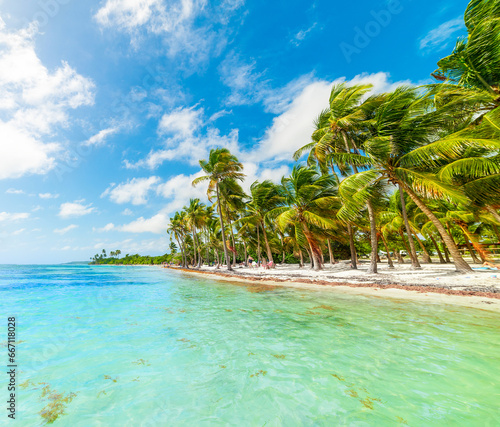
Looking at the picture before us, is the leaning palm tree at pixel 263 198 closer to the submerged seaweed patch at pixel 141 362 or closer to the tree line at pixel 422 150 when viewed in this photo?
the tree line at pixel 422 150

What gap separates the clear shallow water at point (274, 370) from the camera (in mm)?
2475

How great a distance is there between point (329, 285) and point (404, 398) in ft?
32.4

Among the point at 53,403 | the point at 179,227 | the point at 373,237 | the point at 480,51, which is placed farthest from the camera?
the point at 179,227

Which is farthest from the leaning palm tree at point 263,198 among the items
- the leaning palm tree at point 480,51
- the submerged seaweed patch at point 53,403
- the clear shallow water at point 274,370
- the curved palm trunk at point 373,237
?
the submerged seaweed patch at point 53,403

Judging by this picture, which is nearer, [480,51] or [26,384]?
[26,384]

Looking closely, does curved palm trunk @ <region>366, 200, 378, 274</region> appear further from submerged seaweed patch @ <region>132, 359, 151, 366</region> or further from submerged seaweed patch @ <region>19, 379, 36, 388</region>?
submerged seaweed patch @ <region>19, 379, 36, 388</region>

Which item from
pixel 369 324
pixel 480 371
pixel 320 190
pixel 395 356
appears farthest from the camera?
pixel 320 190

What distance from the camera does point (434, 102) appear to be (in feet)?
35.9

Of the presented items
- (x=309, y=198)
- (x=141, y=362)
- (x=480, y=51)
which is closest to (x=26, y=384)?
(x=141, y=362)

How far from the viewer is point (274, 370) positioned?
3.44 metres

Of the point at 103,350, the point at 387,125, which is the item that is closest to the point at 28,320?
the point at 103,350

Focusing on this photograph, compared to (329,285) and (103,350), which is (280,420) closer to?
(103,350)

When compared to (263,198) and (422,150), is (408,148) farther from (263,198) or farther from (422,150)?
(263,198)

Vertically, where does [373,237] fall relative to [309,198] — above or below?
below
